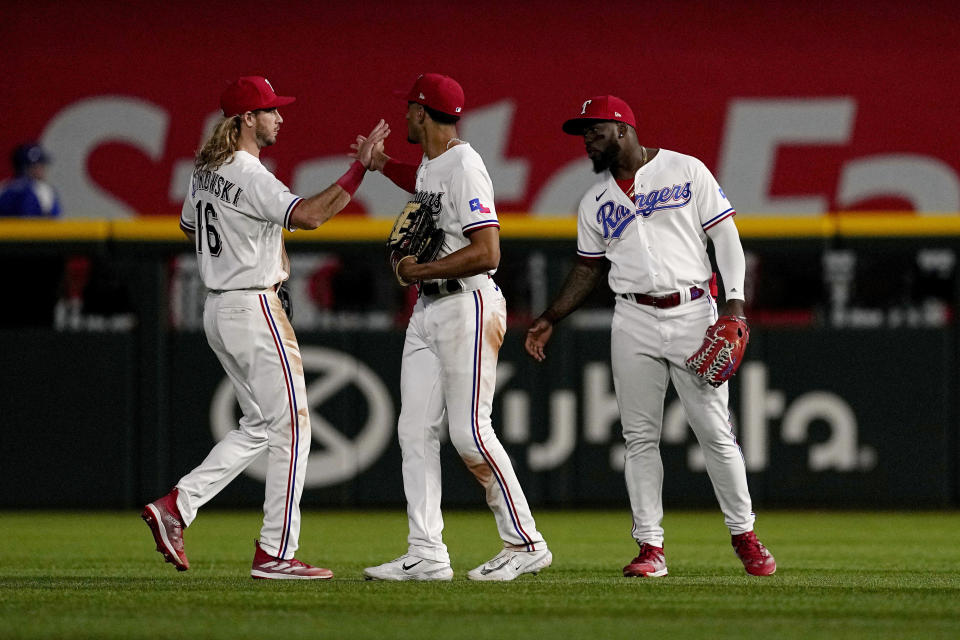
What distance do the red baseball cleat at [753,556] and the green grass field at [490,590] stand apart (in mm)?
109

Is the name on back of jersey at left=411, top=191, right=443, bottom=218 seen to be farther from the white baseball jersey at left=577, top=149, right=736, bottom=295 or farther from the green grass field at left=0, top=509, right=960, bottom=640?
the green grass field at left=0, top=509, right=960, bottom=640

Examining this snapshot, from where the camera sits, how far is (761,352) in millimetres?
9117

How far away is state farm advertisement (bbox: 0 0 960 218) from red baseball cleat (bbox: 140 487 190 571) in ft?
25.5

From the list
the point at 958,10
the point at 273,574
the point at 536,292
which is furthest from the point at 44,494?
the point at 958,10

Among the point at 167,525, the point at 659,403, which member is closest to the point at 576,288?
the point at 659,403

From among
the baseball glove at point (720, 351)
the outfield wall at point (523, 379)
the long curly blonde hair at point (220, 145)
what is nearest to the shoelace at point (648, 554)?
the baseball glove at point (720, 351)

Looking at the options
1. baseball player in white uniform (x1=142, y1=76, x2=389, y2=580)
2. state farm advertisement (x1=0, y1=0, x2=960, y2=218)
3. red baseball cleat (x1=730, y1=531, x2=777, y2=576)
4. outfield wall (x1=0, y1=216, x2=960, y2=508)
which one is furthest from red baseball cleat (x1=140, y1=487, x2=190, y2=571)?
state farm advertisement (x1=0, y1=0, x2=960, y2=218)

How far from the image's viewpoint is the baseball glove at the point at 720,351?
5.57 m

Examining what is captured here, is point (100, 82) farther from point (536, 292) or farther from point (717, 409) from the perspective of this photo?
point (717, 409)

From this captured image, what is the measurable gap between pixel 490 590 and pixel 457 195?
1.31 meters

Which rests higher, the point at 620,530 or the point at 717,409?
the point at 717,409

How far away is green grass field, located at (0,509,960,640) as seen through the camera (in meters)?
4.27

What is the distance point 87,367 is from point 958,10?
829 cm

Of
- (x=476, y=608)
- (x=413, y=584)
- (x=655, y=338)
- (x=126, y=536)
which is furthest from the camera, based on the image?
(x=126, y=536)
